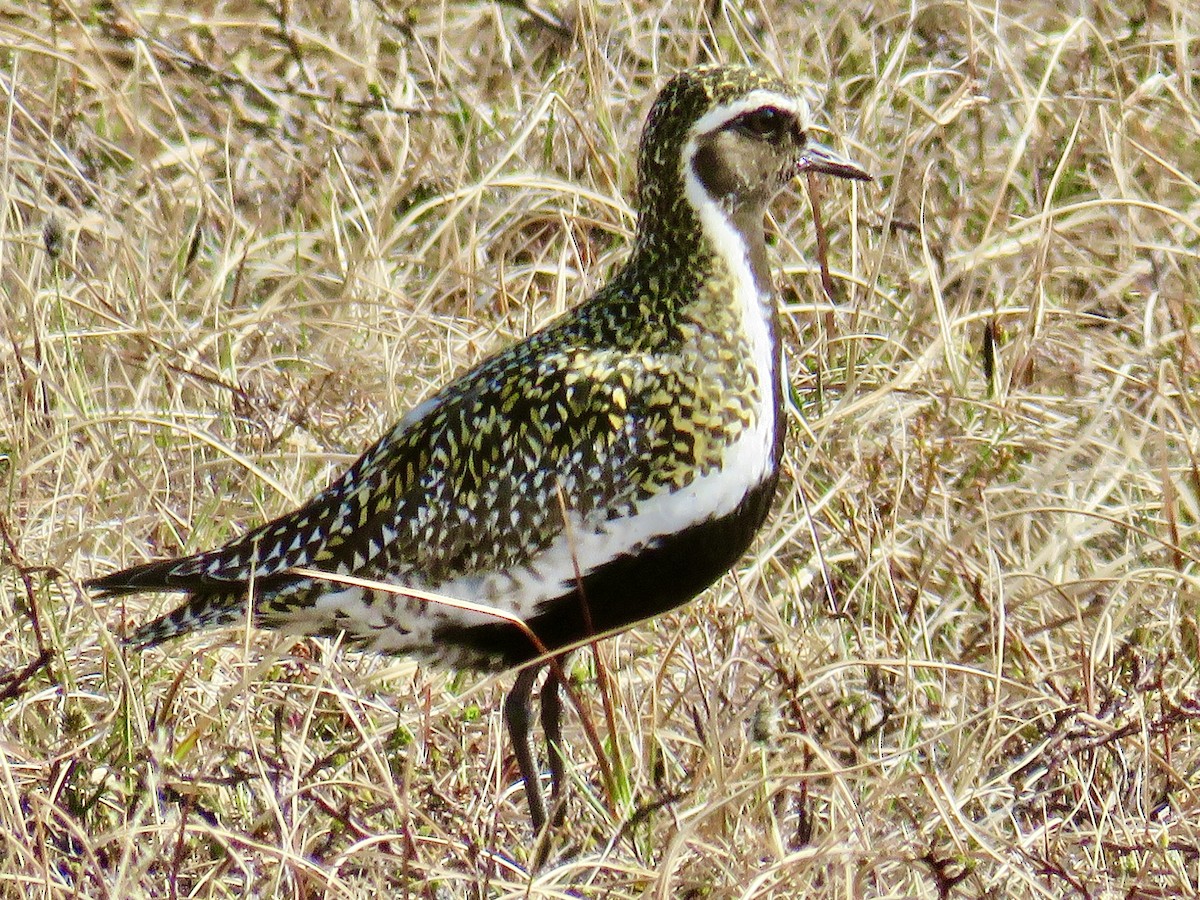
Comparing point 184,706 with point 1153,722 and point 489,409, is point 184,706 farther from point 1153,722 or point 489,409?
point 1153,722

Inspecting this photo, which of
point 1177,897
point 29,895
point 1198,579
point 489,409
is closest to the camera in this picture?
point 29,895

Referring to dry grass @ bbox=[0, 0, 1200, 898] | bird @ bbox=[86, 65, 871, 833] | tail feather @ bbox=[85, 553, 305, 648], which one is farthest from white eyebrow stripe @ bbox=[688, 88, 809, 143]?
tail feather @ bbox=[85, 553, 305, 648]

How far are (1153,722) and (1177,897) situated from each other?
0.57 metres

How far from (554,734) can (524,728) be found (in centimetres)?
14

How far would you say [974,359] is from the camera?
5590 mm

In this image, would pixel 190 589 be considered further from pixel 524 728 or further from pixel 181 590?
pixel 524 728

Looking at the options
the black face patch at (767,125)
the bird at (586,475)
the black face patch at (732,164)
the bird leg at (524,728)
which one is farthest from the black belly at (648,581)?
the black face patch at (767,125)

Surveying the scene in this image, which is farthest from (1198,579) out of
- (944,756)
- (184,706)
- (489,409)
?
(184,706)

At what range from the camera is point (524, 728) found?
4.10m

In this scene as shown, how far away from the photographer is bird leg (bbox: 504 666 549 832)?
4.04m

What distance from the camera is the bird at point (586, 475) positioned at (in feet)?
12.5

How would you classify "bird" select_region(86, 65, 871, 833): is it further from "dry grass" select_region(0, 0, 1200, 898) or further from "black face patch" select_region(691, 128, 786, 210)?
"dry grass" select_region(0, 0, 1200, 898)

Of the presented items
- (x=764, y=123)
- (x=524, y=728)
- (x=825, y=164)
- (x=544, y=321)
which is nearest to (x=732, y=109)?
(x=764, y=123)

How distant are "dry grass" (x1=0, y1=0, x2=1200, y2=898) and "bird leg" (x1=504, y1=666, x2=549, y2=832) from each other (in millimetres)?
103
